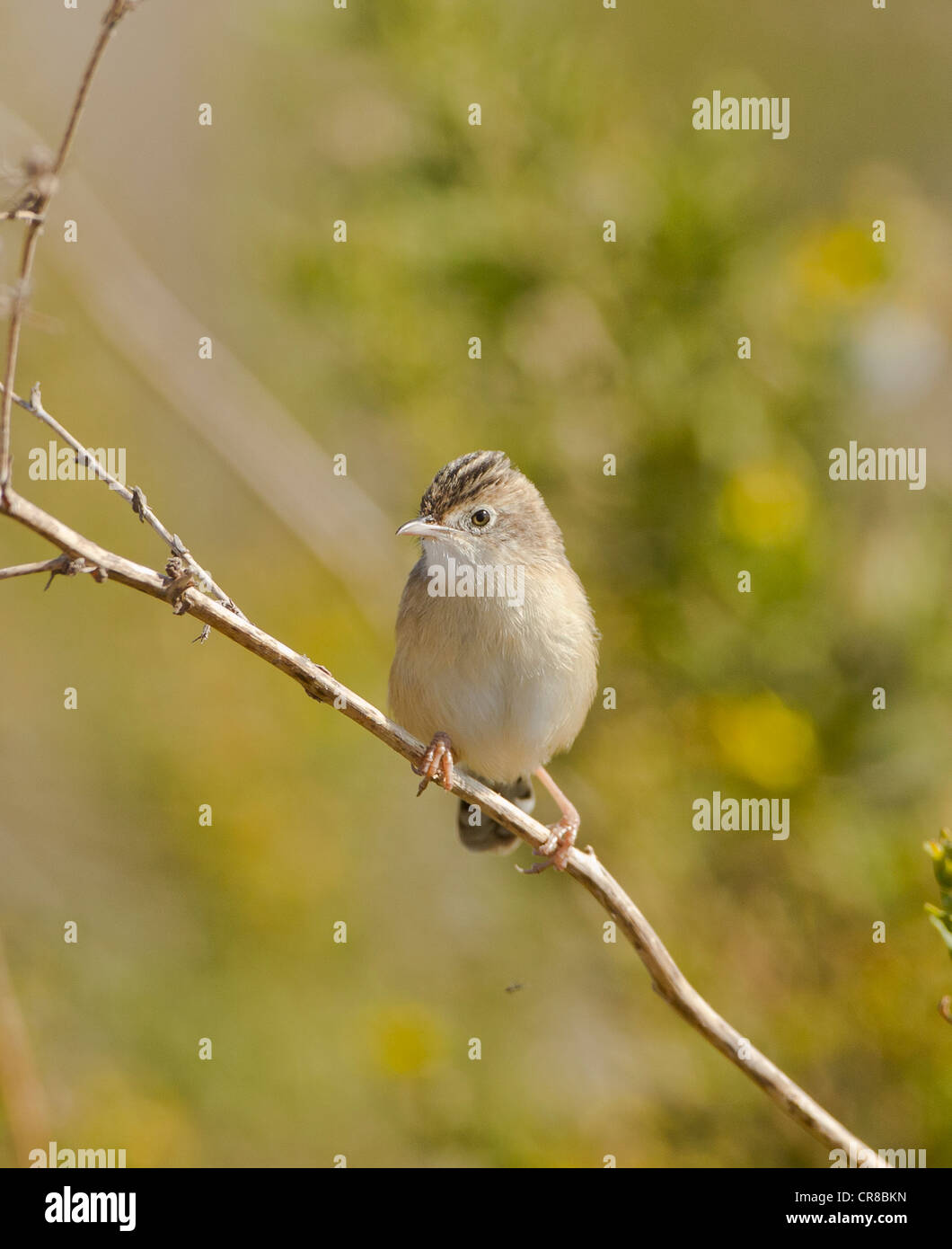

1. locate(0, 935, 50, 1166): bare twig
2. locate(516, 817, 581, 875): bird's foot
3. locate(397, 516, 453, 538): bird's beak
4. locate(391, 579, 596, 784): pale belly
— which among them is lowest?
locate(0, 935, 50, 1166): bare twig

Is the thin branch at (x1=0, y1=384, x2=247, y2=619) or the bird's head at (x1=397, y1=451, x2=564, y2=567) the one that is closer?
the thin branch at (x1=0, y1=384, x2=247, y2=619)

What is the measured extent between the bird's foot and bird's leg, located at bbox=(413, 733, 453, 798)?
0.37m

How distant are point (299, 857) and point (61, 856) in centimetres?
161

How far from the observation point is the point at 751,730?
412 centimetres

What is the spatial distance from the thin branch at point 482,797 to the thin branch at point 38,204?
141mm

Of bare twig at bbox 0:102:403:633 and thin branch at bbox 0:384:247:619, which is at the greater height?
bare twig at bbox 0:102:403:633

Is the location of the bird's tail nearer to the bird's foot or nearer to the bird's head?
the bird's foot

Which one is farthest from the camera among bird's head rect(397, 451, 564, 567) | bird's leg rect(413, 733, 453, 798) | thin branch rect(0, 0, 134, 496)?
bird's head rect(397, 451, 564, 567)

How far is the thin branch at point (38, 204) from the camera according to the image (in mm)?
1565

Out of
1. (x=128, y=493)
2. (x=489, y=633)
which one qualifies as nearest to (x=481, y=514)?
(x=489, y=633)

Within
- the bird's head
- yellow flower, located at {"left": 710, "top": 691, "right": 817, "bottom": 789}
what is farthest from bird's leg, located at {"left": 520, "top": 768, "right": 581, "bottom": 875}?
the bird's head

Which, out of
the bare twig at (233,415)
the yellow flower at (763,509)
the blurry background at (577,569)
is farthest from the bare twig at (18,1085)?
→ the yellow flower at (763,509)

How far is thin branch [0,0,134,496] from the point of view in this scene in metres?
1.57

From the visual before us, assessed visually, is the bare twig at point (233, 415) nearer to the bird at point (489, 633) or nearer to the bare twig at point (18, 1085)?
the bird at point (489, 633)
